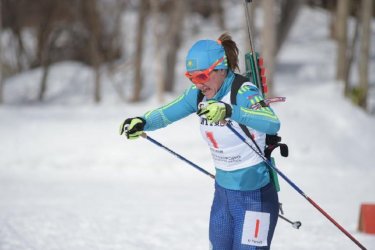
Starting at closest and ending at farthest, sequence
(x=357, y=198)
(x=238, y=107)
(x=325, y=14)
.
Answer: (x=238, y=107) < (x=357, y=198) < (x=325, y=14)

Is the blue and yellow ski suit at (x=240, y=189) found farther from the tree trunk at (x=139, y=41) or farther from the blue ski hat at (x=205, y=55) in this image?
the tree trunk at (x=139, y=41)

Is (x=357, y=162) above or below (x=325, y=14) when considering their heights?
below

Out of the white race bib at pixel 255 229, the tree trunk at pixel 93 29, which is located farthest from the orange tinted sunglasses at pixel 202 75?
the tree trunk at pixel 93 29

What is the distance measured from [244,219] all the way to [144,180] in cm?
696

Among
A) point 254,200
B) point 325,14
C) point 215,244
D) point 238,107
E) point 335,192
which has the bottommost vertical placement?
point 335,192

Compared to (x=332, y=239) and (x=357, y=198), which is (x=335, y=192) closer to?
(x=357, y=198)

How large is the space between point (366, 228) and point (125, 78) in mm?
22895

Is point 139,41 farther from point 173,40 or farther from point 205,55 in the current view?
point 205,55

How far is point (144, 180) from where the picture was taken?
1032 centimetres

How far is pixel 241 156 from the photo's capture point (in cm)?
345

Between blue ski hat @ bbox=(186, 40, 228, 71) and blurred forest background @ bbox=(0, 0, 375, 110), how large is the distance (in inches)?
422

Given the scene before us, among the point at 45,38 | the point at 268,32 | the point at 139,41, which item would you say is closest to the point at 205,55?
the point at 268,32

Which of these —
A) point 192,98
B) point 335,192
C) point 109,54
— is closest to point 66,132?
point 335,192

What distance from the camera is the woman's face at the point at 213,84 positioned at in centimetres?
334
